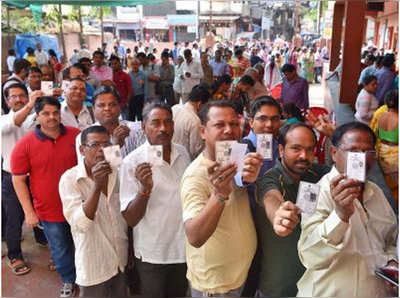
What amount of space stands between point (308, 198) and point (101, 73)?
5859 millimetres

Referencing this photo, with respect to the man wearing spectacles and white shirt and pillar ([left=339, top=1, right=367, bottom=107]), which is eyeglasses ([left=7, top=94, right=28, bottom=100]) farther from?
pillar ([left=339, top=1, right=367, bottom=107])

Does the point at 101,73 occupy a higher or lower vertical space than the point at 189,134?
higher

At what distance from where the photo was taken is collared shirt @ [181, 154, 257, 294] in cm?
196

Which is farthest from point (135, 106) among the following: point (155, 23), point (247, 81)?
point (155, 23)

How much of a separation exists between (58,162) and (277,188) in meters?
1.77

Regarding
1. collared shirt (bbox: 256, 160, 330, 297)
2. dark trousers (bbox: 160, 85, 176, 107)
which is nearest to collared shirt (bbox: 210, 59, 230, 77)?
dark trousers (bbox: 160, 85, 176, 107)

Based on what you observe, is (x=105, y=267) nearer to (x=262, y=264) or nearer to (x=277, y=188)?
(x=262, y=264)

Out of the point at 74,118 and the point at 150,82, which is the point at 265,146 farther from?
the point at 150,82

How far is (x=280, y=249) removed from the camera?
204 centimetres

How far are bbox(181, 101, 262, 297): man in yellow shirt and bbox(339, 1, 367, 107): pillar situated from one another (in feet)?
15.3

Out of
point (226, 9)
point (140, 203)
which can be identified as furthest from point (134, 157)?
point (226, 9)

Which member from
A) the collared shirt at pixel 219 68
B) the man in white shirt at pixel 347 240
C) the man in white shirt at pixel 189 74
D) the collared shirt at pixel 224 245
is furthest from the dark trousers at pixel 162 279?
the collared shirt at pixel 219 68

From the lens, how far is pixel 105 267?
251 cm

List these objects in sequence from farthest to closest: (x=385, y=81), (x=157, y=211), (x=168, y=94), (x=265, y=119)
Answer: (x=168, y=94) < (x=385, y=81) < (x=265, y=119) < (x=157, y=211)
